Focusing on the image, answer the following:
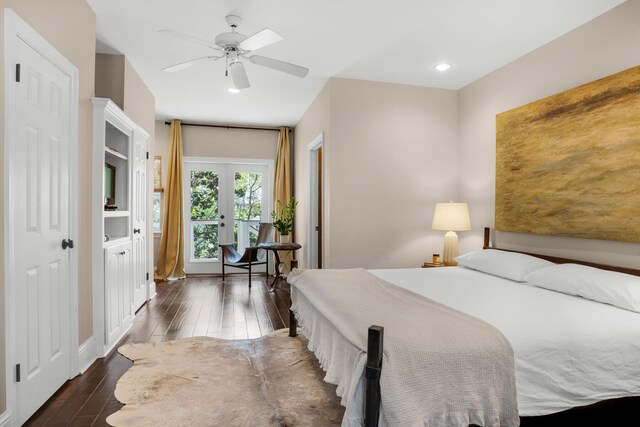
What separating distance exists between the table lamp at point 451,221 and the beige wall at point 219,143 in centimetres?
366

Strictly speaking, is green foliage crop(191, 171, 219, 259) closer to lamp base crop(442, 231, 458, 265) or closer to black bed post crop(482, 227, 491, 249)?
lamp base crop(442, 231, 458, 265)

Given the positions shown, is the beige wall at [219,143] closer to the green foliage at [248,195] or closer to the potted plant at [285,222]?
the green foliage at [248,195]

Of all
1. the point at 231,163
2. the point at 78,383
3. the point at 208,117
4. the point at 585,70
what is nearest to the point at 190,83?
the point at 208,117

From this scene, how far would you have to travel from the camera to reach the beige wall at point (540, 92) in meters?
2.72

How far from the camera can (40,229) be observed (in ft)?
7.15

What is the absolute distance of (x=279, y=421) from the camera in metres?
2.07

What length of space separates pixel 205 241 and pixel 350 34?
455 cm

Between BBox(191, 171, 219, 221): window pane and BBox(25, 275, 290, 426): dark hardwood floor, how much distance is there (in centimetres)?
111

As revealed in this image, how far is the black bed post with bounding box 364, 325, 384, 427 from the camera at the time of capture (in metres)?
1.42

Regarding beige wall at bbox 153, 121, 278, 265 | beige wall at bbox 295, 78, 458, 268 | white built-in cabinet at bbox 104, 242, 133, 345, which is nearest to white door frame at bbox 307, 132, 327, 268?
beige wall at bbox 295, 78, 458, 268

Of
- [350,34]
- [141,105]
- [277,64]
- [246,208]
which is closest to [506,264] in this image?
[350,34]

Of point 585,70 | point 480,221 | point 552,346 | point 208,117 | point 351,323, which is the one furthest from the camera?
point 208,117

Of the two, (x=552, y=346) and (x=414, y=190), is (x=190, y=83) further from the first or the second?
(x=552, y=346)

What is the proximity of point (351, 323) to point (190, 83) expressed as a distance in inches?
149
